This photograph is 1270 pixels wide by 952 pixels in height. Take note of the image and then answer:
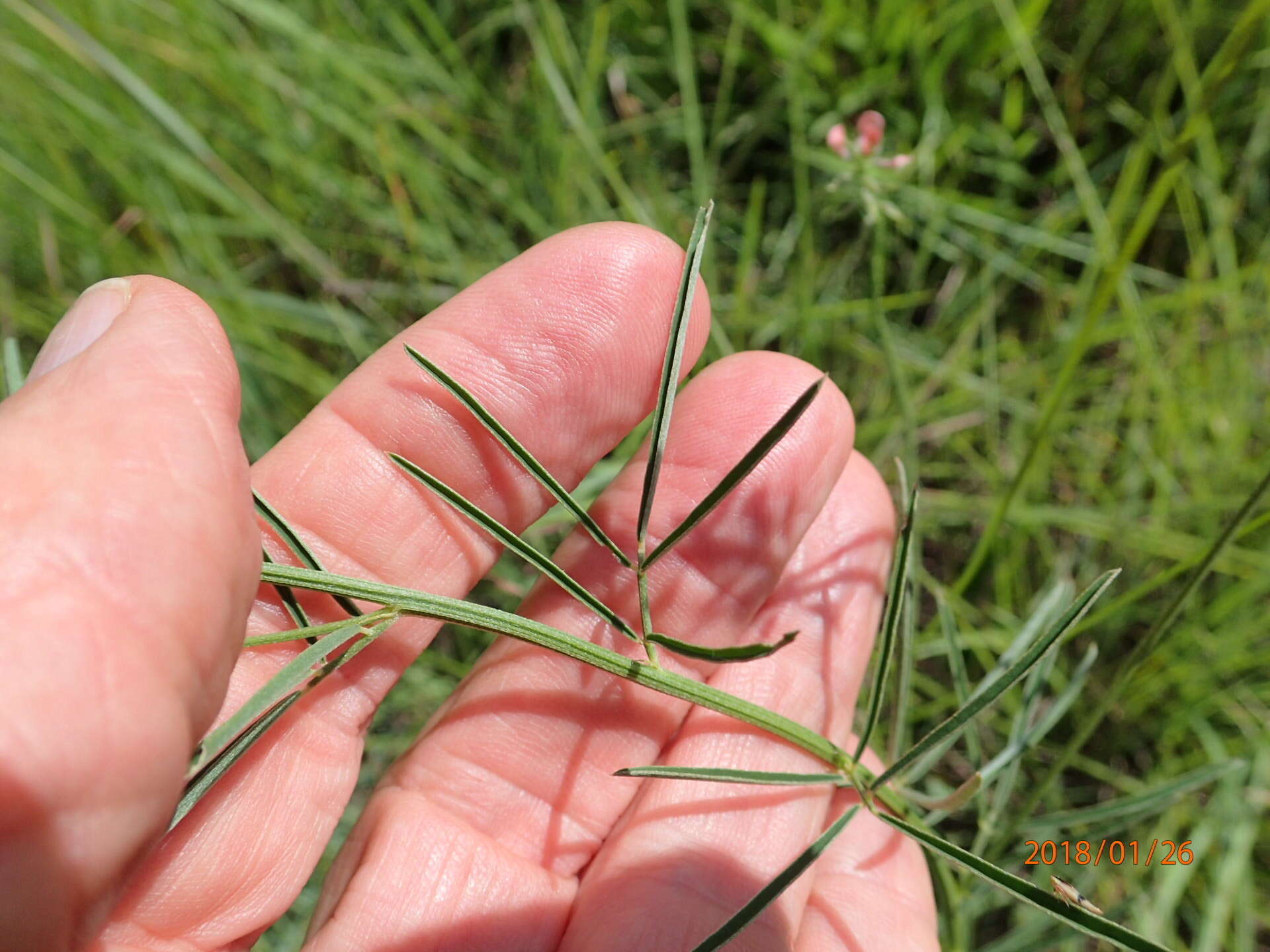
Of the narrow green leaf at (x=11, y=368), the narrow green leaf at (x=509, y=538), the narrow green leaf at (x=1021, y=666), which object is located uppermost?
the narrow green leaf at (x=11, y=368)

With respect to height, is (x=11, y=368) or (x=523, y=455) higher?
(x=11, y=368)

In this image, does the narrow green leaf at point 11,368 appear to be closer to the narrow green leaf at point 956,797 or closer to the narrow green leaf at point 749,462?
the narrow green leaf at point 749,462

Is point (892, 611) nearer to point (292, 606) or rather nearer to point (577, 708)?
point (577, 708)

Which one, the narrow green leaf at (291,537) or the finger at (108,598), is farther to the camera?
the narrow green leaf at (291,537)

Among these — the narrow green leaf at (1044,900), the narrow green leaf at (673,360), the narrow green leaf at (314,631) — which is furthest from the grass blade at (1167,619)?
the narrow green leaf at (314,631)

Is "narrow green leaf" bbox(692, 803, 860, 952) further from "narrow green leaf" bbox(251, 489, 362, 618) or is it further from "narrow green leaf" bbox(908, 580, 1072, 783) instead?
"narrow green leaf" bbox(251, 489, 362, 618)

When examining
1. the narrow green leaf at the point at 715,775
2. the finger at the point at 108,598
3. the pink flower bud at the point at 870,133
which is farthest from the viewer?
the pink flower bud at the point at 870,133

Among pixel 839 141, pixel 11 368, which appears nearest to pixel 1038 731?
pixel 839 141
